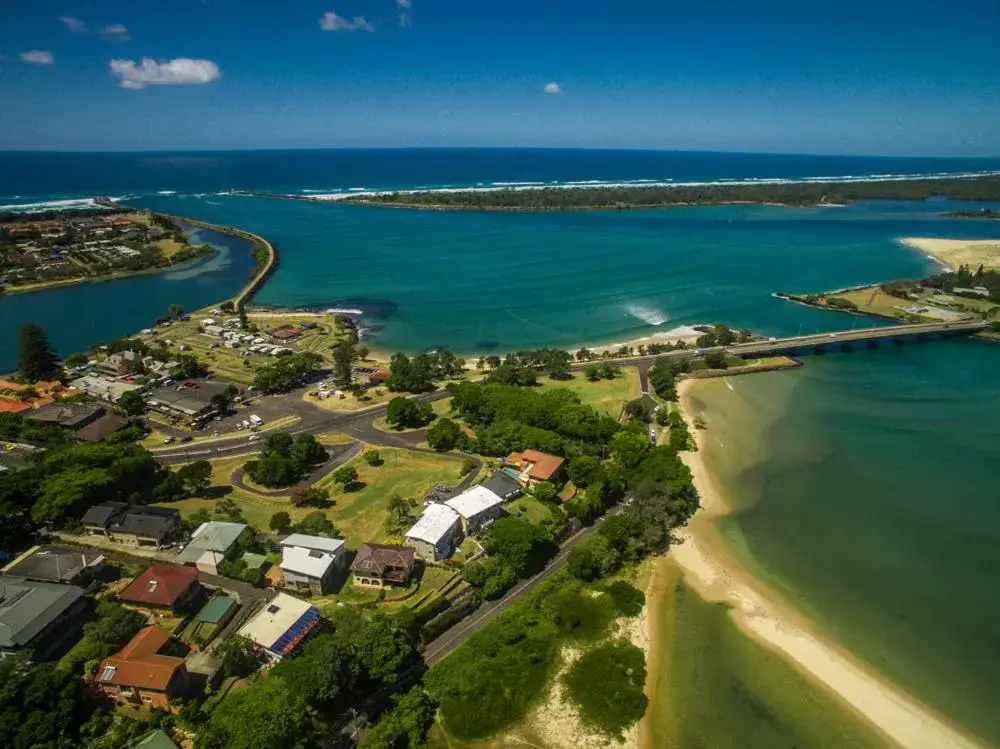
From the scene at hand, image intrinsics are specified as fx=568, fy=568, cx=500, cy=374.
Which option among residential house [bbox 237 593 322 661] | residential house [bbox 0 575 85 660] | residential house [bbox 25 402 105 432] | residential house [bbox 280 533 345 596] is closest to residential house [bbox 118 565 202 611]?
residential house [bbox 0 575 85 660]

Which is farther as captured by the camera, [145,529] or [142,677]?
[145,529]

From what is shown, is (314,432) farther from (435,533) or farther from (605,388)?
(605,388)

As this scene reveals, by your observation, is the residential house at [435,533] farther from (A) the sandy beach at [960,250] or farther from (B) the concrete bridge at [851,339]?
(A) the sandy beach at [960,250]

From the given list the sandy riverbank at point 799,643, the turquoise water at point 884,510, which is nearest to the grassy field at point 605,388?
the turquoise water at point 884,510

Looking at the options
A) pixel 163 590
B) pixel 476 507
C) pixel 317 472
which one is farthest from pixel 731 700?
pixel 317 472

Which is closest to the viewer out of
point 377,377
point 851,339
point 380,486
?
point 380,486

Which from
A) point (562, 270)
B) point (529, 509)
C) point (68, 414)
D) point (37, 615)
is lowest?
point (529, 509)

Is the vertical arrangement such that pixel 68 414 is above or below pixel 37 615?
above
